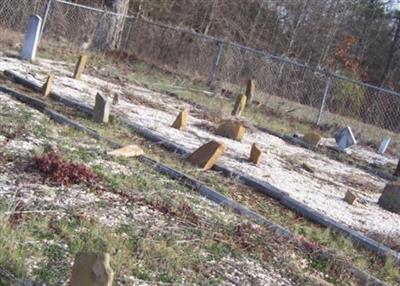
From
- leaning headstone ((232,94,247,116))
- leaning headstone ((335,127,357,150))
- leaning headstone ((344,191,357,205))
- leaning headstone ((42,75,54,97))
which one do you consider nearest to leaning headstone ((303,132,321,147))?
leaning headstone ((335,127,357,150))

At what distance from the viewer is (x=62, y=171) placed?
16.6 feet

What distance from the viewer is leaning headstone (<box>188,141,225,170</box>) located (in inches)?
280

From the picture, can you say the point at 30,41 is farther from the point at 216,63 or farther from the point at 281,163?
the point at 216,63

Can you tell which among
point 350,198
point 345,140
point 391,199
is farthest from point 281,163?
point 345,140

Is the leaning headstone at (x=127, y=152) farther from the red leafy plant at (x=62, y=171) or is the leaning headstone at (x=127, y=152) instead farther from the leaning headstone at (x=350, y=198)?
the leaning headstone at (x=350, y=198)

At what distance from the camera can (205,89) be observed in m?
16.9

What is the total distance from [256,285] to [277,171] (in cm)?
417

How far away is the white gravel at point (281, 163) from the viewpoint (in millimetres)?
7031

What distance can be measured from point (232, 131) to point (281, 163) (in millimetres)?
1130

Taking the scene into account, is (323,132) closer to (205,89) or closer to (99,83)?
(205,89)

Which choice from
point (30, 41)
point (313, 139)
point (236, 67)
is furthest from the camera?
point (236, 67)

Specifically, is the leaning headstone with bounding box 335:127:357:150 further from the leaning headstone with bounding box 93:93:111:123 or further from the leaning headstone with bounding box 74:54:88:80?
the leaning headstone with bounding box 93:93:111:123

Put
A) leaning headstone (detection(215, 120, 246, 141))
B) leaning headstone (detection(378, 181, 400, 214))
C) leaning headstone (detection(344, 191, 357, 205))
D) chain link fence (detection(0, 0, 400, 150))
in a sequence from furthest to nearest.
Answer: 1. chain link fence (detection(0, 0, 400, 150))
2. leaning headstone (detection(215, 120, 246, 141))
3. leaning headstone (detection(378, 181, 400, 214))
4. leaning headstone (detection(344, 191, 357, 205))

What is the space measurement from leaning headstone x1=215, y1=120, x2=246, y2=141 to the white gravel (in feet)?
0.61
